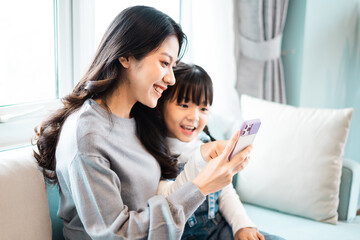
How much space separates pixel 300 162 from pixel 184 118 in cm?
61

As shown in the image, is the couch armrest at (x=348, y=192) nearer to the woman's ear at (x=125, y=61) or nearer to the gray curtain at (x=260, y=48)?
the gray curtain at (x=260, y=48)

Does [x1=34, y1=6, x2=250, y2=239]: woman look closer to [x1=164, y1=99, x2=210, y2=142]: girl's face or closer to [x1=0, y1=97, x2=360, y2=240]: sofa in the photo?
[x1=164, y1=99, x2=210, y2=142]: girl's face

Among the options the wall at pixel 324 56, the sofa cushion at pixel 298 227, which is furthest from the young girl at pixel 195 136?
the wall at pixel 324 56

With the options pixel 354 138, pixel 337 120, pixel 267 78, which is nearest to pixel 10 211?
pixel 337 120

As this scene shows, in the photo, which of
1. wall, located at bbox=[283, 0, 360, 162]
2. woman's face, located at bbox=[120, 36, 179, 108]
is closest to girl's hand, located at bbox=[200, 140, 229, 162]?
woman's face, located at bbox=[120, 36, 179, 108]

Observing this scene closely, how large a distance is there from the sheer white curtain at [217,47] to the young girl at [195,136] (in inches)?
23.2

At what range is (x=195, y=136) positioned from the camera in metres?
1.64

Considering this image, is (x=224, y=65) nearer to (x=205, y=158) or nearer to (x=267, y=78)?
(x=267, y=78)

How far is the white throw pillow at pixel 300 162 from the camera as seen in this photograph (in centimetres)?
182

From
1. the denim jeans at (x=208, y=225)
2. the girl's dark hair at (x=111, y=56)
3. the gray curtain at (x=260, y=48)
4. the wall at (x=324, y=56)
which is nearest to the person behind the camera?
the girl's dark hair at (x=111, y=56)

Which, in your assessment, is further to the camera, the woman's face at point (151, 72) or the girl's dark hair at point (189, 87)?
the girl's dark hair at point (189, 87)

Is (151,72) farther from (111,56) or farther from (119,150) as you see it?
(119,150)

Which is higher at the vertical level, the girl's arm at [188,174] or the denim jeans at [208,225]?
the girl's arm at [188,174]

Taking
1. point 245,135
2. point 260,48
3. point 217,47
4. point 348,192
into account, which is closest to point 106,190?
point 245,135
